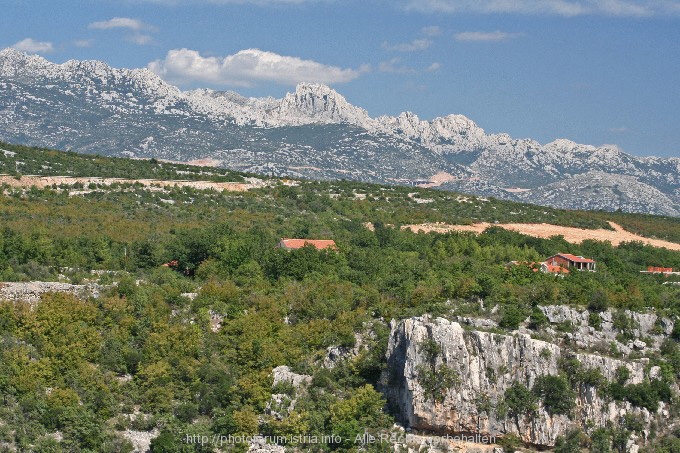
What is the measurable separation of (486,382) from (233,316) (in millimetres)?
13334

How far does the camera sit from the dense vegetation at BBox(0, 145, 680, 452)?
37688mm

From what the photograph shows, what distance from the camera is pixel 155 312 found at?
45219 mm

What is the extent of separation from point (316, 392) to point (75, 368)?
400 inches

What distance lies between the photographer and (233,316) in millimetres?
45594

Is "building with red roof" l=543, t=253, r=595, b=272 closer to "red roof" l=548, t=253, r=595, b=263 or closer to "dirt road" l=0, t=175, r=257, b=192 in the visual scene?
"red roof" l=548, t=253, r=595, b=263

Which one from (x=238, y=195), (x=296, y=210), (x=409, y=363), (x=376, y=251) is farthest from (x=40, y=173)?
(x=409, y=363)

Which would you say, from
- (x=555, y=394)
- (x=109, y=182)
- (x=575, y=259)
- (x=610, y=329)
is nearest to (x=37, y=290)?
(x=555, y=394)

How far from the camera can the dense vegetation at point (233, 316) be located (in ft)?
124

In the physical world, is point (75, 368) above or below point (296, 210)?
below

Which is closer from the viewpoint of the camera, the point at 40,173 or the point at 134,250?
the point at 134,250

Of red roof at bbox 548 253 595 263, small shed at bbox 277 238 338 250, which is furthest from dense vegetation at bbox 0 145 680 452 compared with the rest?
red roof at bbox 548 253 595 263

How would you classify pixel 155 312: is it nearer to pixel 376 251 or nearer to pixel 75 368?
pixel 75 368

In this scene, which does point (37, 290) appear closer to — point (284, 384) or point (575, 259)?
point (284, 384)

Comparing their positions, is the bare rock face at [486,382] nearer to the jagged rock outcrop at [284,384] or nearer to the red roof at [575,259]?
the jagged rock outcrop at [284,384]
